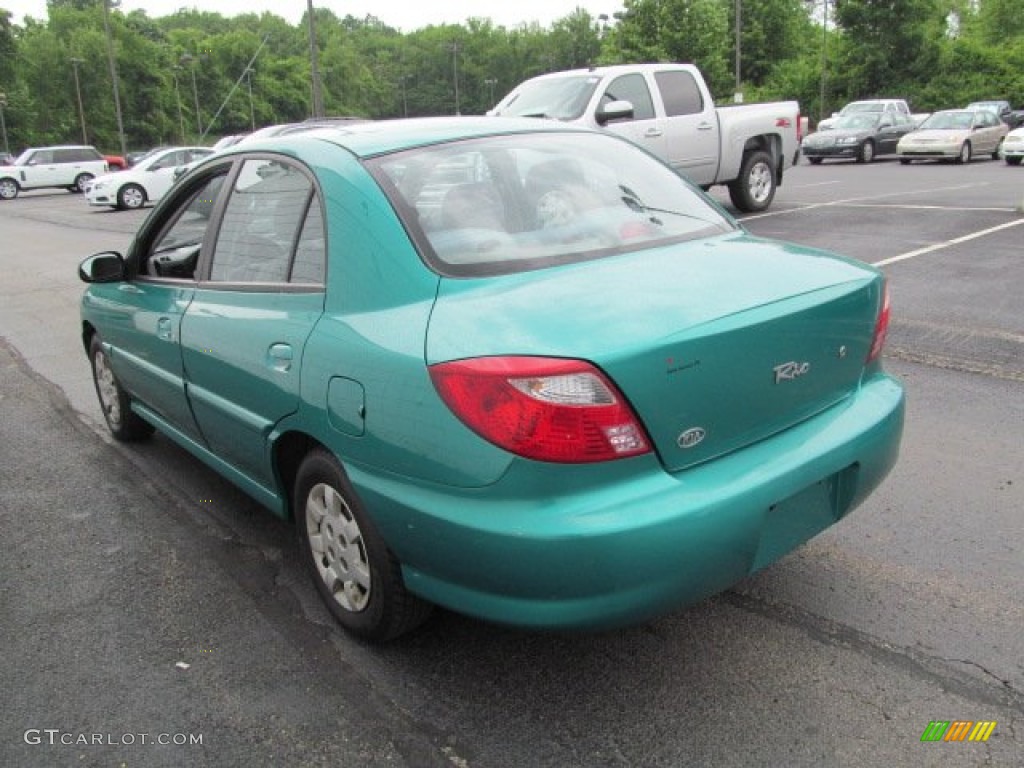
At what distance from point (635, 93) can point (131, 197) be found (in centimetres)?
1771

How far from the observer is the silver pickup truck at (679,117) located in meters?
11.3

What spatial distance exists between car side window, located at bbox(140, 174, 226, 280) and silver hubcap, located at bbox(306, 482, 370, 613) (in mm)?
1316

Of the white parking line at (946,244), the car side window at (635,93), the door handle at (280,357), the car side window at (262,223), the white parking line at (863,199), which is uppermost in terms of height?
the car side window at (635,93)

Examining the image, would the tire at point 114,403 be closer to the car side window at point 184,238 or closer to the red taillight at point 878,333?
the car side window at point 184,238

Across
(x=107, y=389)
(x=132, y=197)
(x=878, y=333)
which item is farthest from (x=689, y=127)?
(x=132, y=197)

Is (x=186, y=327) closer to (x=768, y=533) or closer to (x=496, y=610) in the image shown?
(x=496, y=610)

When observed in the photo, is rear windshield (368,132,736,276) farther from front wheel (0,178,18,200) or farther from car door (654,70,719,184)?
front wheel (0,178,18,200)

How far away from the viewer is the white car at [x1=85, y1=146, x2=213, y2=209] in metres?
24.5

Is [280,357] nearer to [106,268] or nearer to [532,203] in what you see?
[532,203]

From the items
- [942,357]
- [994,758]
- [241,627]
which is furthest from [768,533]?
[942,357]

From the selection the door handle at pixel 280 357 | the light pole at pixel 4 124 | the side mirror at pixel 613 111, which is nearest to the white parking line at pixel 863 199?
the side mirror at pixel 613 111

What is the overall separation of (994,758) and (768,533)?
2.48 ft

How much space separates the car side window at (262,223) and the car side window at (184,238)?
0.21 metres

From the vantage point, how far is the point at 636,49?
5634 cm
